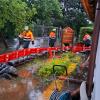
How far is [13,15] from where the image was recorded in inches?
790

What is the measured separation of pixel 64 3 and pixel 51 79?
26.0 m

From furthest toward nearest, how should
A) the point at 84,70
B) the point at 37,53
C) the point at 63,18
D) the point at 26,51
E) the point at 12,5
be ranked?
the point at 63,18 < the point at 12,5 < the point at 37,53 < the point at 26,51 < the point at 84,70

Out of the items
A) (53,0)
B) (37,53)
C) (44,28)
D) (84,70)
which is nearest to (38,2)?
(53,0)

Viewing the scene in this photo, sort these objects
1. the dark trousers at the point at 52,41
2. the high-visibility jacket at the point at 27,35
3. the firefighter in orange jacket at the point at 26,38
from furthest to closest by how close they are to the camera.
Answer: the dark trousers at the point at 52,41, the high-visibility jacket at the point at 27,35, the firefighter in orange jacket at the point at 26,38

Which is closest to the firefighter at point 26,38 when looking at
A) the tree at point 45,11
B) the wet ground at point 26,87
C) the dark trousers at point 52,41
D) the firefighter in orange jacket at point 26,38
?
the firefighter in orange jacket at point 26,38

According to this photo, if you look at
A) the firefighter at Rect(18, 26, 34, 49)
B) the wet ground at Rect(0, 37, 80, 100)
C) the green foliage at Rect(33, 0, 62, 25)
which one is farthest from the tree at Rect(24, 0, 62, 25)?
the wet ground at Rect(0, 37, 80, 100)

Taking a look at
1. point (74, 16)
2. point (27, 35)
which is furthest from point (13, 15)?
point (74, 16)

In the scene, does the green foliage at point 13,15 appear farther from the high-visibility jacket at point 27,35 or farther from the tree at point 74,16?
the tree at point 74,16

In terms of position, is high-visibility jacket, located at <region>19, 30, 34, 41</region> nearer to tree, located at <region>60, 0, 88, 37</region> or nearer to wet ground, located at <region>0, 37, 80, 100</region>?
wet ground, located at <region>0, 37, 80, 100</region>

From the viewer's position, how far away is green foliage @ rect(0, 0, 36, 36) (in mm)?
19172

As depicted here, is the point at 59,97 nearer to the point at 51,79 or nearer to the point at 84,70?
the point at 51,79

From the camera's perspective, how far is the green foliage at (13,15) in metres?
19.2

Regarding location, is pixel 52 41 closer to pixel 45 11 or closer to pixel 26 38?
pixel 26 38

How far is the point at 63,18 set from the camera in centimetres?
3591
